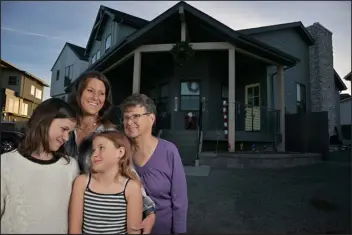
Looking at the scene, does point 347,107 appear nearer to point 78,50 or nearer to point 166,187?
point 166,187

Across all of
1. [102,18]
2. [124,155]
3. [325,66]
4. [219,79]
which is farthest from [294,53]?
[124,155]

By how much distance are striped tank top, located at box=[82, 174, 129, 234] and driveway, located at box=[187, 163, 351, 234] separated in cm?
193

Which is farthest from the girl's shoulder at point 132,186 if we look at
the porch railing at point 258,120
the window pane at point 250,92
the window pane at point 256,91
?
the window pane at point 250,92

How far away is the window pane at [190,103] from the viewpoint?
351 inches

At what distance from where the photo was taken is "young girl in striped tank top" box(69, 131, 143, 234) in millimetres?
968

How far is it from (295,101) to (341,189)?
6878 mm

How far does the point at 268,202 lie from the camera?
3686mm

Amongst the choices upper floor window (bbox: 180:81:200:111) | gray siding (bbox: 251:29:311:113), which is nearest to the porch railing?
upper floor window (bbox: 180:81:200:111)

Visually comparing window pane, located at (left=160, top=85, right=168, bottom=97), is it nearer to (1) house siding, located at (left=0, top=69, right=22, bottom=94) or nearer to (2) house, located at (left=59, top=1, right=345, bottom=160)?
(2) house, located at (left=59, top=1, right=345, bottom=160)

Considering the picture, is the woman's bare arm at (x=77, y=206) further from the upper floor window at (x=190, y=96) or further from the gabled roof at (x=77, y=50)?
the upper floor window at (x=190, y=96)

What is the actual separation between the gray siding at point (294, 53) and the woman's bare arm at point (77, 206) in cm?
1029

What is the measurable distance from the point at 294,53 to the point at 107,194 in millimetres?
11434

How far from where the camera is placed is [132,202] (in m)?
1.05

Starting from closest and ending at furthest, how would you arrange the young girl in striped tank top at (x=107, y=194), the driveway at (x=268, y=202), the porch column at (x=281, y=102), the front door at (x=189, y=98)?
the young girl in striped tank top at (x=107, y=194) → the driveway at (x=268, y=202) → the porch column at (x=281, y=102) → the front door at (x=189, y=98)
